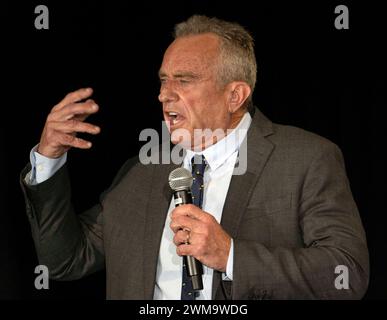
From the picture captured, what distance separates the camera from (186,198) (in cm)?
197

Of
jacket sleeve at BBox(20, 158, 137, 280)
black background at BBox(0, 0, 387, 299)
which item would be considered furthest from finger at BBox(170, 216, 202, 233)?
black background at BBox(0, 0, 387, 299)

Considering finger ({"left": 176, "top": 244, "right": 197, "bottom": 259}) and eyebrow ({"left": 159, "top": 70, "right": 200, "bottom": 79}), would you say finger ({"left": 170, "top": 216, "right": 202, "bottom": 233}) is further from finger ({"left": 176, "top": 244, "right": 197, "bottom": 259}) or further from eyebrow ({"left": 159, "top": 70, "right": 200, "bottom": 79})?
eyebrow ({"left": 159, "top": 70, "right": 200, "bottom": 79})

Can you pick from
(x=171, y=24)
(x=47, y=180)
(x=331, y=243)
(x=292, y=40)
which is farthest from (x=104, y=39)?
(x=331, y=243)

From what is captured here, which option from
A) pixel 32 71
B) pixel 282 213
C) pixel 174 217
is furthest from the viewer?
pixel 32 71

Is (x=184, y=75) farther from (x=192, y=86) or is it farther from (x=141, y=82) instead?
(x=141, y=82)

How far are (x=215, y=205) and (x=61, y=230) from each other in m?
0.56

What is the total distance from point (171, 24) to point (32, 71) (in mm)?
695

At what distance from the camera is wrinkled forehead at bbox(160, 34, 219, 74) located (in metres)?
2.43

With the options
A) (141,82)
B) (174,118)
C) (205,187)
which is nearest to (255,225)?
(205,187)

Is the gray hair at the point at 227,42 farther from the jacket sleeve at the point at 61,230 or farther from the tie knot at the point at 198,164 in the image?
the jacket sleeve at the point at 61,230

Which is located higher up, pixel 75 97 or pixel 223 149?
pixel 75 97

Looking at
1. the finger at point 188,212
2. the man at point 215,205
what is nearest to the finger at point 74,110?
the man at point 215,205

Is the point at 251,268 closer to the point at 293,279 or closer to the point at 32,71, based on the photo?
the point at 293,279

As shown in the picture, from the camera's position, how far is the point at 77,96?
2125mm
